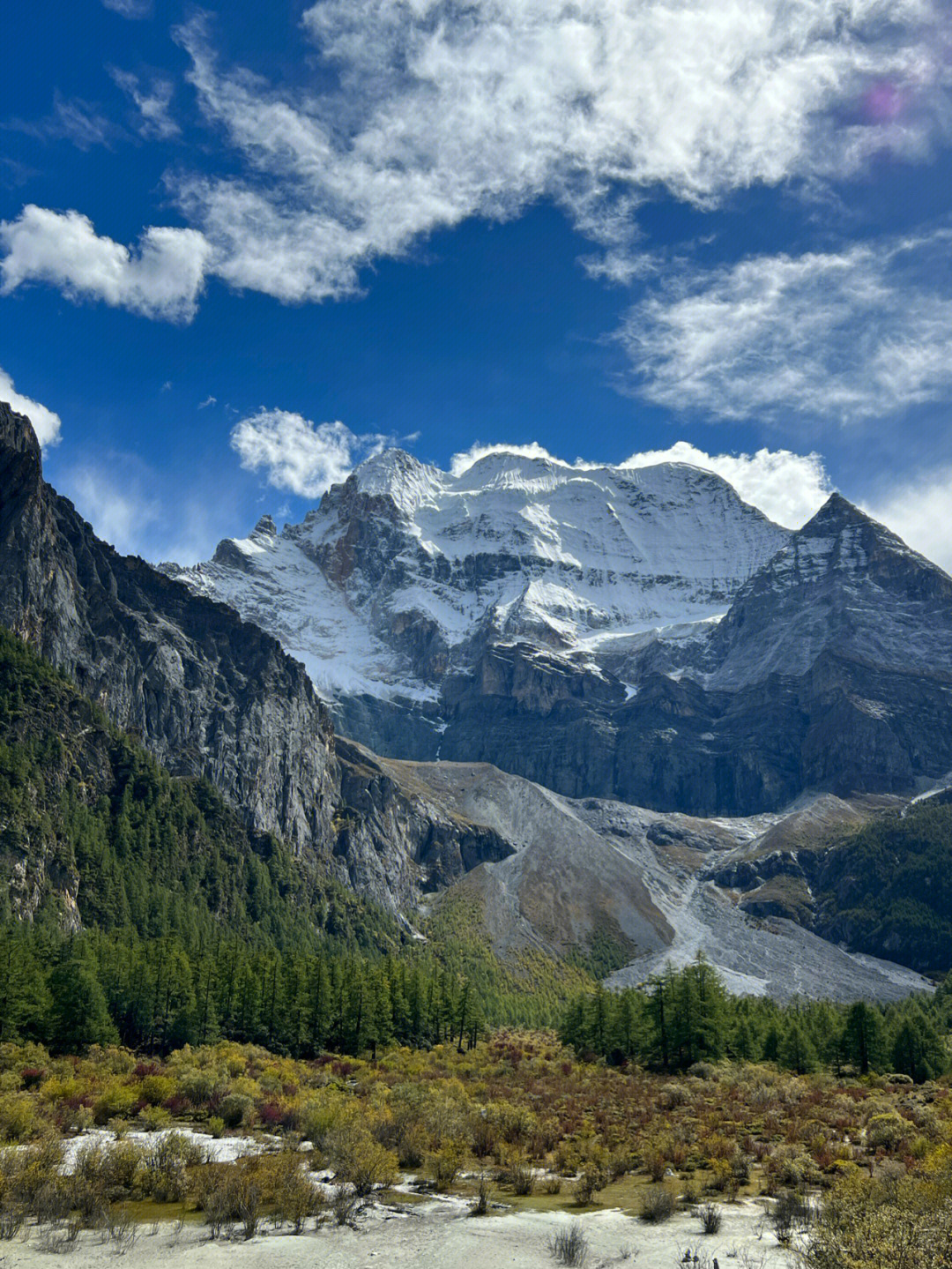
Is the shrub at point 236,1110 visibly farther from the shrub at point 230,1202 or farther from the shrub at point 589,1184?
the shrub at point 589,1184

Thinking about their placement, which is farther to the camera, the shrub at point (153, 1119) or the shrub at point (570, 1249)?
the shrub at point (153, 1119)

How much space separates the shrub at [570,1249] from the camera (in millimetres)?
29125

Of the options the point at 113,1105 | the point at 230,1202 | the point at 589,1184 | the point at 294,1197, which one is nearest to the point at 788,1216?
the point at 589,1184

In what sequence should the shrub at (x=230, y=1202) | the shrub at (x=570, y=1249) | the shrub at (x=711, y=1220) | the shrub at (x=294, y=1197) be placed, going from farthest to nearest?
1. the shrub at (x=294, y=1197)
2. the shrub at (x=711, y=1220)
3. the shrub at (x=230, y=1202)
4. the shrub at (x=570, y=1249)

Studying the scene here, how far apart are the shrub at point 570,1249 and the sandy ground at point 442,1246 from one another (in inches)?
13.0

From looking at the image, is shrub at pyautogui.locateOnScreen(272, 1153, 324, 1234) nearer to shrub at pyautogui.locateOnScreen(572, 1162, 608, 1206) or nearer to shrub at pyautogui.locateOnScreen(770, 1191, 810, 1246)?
shrub at pyautogui.locateOnScreen(572, 1162, 608, 1206)

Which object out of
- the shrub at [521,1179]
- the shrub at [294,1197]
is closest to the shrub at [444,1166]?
the shrub at [521,1179]

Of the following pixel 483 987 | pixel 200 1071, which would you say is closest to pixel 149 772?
pixel 483 987

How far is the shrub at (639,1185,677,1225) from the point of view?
112 ft

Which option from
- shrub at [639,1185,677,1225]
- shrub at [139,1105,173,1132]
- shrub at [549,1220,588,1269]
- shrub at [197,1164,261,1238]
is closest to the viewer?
shrub at [549,1220,588,1269]

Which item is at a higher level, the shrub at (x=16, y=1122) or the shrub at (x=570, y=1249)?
the shrub at (x=16, y=1122)

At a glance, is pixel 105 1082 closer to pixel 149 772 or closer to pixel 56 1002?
pixel 56 1002

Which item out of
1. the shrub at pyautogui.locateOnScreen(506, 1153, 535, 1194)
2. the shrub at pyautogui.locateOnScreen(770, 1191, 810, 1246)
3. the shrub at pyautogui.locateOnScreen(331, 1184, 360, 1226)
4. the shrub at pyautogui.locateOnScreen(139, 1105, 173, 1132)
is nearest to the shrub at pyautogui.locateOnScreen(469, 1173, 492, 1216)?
the shrub at pyautogui.locateOnScreen(506, 1153, 535, 1194)

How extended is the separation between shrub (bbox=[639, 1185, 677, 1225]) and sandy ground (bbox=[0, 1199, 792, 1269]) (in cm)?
40
